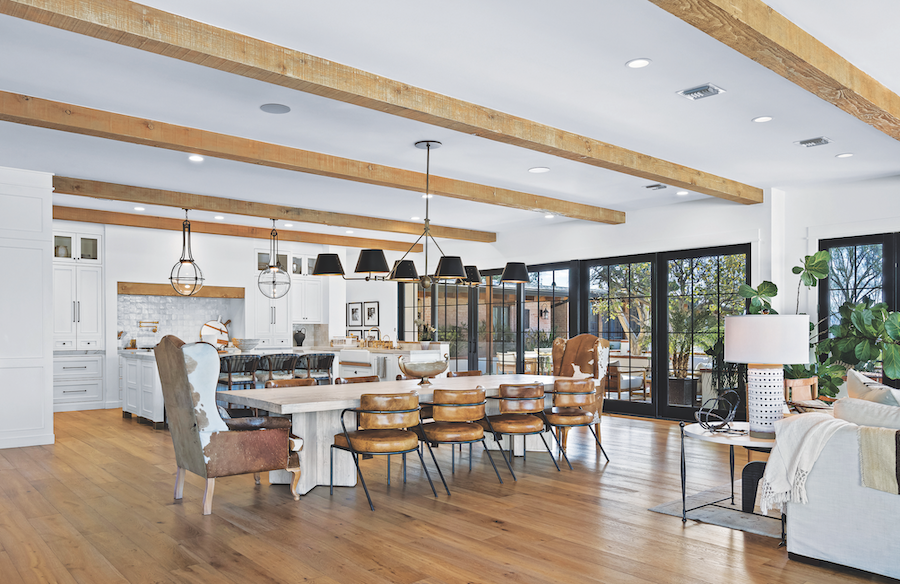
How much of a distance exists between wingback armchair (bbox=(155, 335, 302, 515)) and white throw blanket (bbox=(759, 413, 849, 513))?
2.90m

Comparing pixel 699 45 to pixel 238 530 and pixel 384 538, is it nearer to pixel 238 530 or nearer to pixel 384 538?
pixel 384 538

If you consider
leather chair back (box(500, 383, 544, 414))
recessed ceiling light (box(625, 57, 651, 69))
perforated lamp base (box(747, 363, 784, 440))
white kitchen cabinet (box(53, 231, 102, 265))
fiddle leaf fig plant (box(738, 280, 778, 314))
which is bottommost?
leather chair back (box(500, 383, 544, 414))

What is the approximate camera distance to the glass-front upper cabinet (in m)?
9.48

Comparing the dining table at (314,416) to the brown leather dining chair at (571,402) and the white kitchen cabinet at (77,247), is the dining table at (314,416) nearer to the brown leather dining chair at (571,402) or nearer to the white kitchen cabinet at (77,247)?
the brown leather dining chair at (571,402)

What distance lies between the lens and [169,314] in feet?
35.3

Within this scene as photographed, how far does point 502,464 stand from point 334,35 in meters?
3.70

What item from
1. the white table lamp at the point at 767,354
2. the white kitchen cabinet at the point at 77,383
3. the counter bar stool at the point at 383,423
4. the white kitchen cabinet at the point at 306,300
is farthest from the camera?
the white kitchen cabinet at the point at 306,300

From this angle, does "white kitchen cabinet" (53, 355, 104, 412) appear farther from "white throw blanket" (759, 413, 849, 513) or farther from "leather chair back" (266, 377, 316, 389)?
"white throw blanket" (759, 413, 849, 513)

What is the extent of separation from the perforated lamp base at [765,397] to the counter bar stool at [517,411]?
173 cm

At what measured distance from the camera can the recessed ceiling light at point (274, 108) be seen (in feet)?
15.4

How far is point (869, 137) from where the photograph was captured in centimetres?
552

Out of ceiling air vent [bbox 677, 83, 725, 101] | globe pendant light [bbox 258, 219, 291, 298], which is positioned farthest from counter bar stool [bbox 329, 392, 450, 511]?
globe pendant light [bbox 258, 219, 291, 298]

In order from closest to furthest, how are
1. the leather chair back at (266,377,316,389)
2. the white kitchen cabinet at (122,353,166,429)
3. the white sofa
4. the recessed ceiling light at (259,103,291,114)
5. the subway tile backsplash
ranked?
the white sofa < the recessed ceiling light at (259,103,291,114) < the leather chair back at (266,377,316,389) < the white kitchen cabinet at (122,353,166,429) < the subway tile backsplash

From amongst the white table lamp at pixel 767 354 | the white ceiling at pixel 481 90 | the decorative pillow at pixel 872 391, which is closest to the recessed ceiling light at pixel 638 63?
the white ceiling at pixel 481 90
